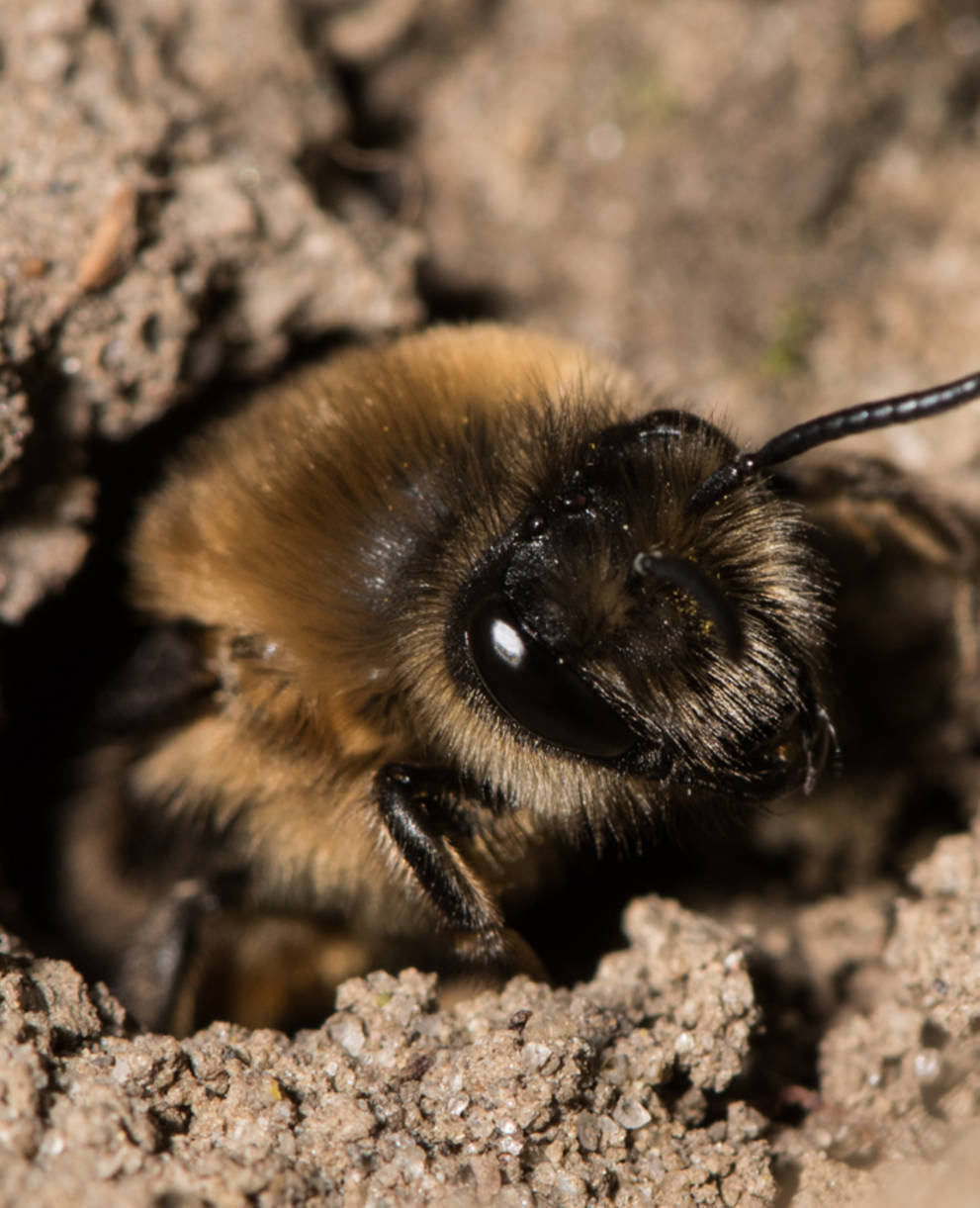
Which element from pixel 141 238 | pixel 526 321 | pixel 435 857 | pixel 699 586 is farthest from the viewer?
→ pixel 526 321

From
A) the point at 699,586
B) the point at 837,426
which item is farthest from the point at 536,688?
the point at 837,426

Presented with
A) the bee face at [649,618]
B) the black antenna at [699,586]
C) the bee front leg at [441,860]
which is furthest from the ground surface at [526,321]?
the black antenna at [699,586]

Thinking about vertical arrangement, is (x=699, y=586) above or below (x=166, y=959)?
above

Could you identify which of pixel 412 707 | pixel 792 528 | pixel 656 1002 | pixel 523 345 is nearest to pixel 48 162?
pixel 523 345

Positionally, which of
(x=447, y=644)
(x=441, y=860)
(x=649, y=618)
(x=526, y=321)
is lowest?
(x=441, y=860)

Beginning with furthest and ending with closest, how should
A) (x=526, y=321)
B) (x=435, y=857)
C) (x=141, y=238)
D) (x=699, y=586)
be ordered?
(x=526, y=321), (x=141, y=238), (x=435, y=857), (x=699, y=586)

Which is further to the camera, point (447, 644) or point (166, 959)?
point (166, 959)

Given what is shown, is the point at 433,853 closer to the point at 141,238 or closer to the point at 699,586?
the point at 699,586
